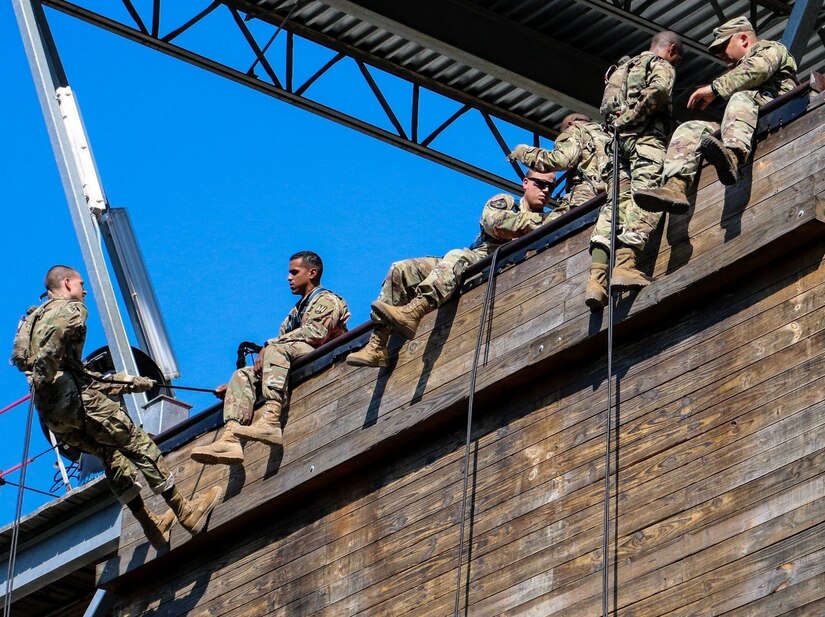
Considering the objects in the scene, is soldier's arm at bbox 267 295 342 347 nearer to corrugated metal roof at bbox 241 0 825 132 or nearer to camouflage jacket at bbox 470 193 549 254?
camouflage jacket at bbox 470 193 549 254

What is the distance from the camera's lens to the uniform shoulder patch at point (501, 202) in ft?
46.4

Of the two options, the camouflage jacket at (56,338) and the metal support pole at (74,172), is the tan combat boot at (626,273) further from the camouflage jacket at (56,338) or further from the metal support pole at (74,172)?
the metal support pole at (74,172)

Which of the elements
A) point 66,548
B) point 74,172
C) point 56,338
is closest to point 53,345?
→ point 56,338

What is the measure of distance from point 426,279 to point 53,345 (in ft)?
10.2

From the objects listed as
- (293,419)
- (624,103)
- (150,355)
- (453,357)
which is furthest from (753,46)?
(150,355)

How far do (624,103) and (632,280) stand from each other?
1.64 meters

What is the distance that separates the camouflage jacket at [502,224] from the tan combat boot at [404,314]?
808 mm

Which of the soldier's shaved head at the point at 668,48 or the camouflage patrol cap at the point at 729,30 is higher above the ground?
the soldier's shaved head at the point at 668,48

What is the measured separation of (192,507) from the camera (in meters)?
14.3

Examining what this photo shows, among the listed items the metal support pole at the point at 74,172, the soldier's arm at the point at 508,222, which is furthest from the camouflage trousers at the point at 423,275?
the metal support pole at the point at 74,172

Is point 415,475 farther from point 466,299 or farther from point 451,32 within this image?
point 451,32

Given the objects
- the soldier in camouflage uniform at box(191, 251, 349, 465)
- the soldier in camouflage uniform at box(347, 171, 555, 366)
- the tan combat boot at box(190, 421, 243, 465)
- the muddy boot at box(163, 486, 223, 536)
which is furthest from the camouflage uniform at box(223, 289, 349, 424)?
the soldier in camouflage uniform at box(347, 171, 555, 366)

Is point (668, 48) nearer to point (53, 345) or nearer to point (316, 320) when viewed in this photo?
point (316, 320)

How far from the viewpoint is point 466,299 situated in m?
13.3
